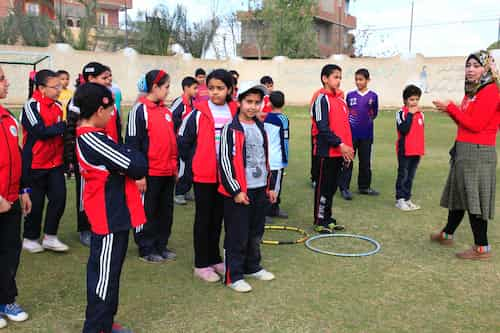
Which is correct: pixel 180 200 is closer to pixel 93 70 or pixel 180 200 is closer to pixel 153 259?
pixel 153 259

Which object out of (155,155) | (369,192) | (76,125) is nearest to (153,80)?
(155,155)

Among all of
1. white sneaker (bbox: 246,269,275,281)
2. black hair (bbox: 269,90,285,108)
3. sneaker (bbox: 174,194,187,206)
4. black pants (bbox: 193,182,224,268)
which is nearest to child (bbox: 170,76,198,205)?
sneaker (bbox: 174,194,187,206)

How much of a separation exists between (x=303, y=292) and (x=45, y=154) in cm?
291

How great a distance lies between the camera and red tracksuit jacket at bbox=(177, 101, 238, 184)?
4379 mm

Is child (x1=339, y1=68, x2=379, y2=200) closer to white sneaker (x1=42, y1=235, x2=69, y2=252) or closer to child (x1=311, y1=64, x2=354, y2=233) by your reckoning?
child (x1=311, y1=64, x2=354, y2=233)

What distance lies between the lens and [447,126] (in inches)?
741

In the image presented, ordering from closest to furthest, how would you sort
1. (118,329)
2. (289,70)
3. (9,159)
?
1. (118,329)
2. (9,159)
3. (289,70)

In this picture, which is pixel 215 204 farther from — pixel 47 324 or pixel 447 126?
pixel 447 126

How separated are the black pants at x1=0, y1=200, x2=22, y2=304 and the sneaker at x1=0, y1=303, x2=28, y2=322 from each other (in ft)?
0.12

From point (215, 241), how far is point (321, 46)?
47.6 m

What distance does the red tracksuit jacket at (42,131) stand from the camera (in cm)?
472

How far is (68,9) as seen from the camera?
40000mm

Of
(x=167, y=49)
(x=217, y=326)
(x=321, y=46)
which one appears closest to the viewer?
(x=217, y=326)

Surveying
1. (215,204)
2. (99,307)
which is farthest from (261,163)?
(99,307)
